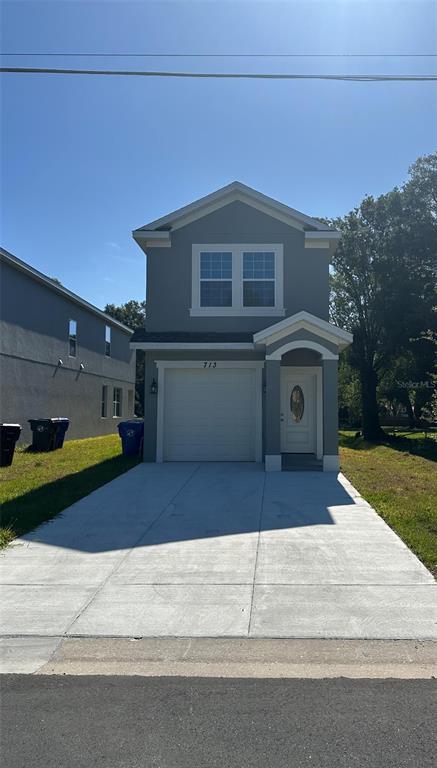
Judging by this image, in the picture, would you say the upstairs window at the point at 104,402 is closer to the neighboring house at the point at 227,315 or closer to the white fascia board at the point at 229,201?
the neighboring house at the point at 227,315

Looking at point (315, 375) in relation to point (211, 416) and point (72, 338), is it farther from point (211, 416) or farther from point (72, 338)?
point (72, 338)

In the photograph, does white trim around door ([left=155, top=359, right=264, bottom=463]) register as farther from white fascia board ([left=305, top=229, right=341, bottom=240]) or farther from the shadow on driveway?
white fascia board ([left=305, top=229, right=341, bottom=240])

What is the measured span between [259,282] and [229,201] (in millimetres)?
2414

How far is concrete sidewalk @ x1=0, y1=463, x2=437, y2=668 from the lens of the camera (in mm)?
4969

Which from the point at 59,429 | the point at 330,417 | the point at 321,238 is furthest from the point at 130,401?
→ the point at 330,417

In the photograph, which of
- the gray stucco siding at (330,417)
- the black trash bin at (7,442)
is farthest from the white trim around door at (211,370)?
the black trash bin at (7,442)

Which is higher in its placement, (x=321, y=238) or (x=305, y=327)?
(x=321, y=238)

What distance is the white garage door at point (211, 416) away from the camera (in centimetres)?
1496

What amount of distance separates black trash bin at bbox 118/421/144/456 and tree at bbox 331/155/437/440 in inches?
536

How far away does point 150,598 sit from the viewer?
220 inches

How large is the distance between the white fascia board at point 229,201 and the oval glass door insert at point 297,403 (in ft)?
14.4

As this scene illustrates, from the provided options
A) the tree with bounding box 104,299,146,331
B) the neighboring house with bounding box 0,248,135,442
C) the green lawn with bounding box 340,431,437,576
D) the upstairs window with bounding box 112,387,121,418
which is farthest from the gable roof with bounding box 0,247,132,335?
the tree with bounding box 104,299,146,331

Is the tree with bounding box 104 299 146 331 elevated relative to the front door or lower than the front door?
elevated

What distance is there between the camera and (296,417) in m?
15.6
